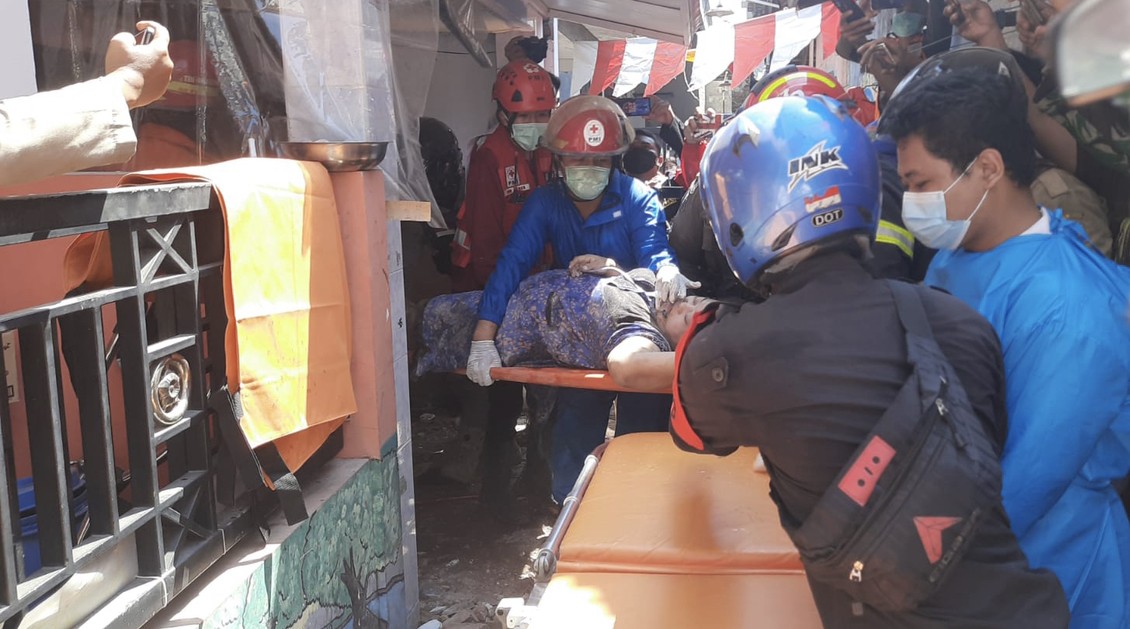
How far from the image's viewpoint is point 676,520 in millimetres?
2387

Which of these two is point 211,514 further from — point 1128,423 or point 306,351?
point 1128,423

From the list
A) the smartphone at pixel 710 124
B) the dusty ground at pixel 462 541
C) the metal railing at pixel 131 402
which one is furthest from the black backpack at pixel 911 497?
the smartphone at pixel 710 124

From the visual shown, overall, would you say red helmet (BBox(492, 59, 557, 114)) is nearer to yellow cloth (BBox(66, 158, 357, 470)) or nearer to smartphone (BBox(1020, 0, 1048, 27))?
yellow cloth (BBox(66, 158, 357, 470))

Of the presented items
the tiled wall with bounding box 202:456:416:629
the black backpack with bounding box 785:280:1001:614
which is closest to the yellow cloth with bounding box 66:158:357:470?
the tiled wall with bounding box 202:456:416:629

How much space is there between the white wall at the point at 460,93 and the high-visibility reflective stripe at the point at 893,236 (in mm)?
5381

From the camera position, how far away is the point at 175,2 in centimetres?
409

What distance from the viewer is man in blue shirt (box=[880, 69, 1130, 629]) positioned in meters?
1.82

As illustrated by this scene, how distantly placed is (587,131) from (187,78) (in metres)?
1.96

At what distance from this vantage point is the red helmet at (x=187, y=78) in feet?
13.0

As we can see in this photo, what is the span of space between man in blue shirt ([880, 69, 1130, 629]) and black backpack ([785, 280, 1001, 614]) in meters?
0.43

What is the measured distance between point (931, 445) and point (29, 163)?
1.67 meters

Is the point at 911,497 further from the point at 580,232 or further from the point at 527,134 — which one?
the point at 527,134

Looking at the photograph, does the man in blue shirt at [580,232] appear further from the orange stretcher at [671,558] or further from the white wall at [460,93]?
the white wall at [460,93]

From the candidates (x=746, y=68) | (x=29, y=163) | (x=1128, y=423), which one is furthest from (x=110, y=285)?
(x=746, y=68)
